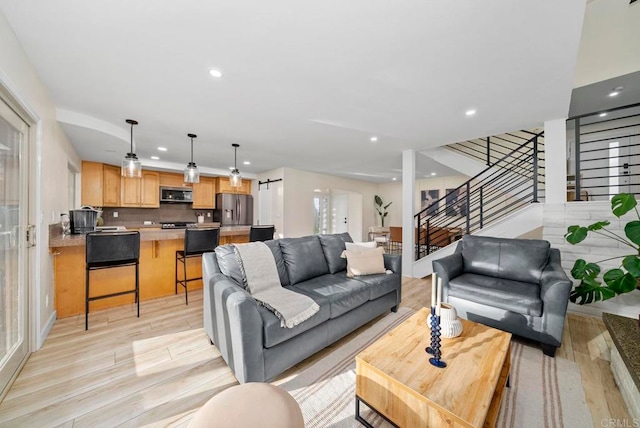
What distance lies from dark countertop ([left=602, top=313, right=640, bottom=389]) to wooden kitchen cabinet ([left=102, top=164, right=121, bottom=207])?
7048mm

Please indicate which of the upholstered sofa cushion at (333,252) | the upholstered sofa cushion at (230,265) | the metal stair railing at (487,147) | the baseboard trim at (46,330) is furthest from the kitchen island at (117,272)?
the metal stair railing at (487,147)

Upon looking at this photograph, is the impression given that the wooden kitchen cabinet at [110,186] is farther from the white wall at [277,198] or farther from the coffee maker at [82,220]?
the white wall at [277,198]

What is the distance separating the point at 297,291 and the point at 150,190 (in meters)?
4.99

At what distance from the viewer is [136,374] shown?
70.5 inches

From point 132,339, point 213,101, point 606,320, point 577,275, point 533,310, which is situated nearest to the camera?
point 606,320

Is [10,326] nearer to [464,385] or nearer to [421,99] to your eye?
[464,385]

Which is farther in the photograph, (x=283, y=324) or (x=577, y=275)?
(x=577, y=275)

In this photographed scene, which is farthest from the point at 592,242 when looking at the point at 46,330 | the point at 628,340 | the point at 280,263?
the point at 46,330

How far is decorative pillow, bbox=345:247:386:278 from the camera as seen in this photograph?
2664 mm

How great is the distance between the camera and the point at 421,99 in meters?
2.51

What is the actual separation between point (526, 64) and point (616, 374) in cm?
239

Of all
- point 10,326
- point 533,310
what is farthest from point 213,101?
point 533,310

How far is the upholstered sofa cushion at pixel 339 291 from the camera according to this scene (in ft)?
6.81

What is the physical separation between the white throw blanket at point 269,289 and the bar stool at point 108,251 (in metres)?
1.37
